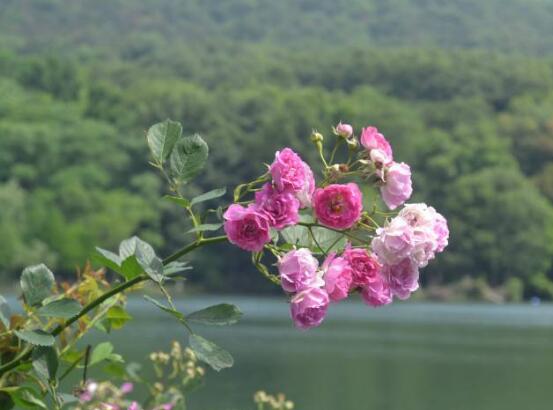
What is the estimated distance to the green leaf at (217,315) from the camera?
1865 millimetres

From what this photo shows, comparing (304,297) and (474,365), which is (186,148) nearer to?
(304,297)

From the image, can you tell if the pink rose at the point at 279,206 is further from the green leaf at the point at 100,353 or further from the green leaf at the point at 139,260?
the green leaf at the point at 100,353

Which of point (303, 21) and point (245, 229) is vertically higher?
point (245, 229)

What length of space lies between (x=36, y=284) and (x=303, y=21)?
10727 cm

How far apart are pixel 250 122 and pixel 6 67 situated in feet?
43.6

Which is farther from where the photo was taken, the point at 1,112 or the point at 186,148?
the point at 1,112

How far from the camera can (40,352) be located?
77.2 inches

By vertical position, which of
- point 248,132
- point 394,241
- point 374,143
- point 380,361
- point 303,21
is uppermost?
point 374,143

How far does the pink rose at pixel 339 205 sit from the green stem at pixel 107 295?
138mm

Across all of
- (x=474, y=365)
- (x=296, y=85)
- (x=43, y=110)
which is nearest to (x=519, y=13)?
(x=296, y=85)

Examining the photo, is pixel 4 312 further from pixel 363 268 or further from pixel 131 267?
pixel 363 268

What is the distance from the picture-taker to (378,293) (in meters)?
1.86

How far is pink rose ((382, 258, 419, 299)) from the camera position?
1.86 metres

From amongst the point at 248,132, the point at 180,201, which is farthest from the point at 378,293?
the point at 248,132
